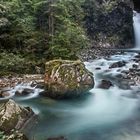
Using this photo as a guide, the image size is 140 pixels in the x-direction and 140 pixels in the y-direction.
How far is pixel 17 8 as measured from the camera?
1745 centimetres

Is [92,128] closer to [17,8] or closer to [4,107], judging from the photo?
[4,107]

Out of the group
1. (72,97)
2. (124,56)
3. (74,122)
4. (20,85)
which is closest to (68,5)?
(124,56)

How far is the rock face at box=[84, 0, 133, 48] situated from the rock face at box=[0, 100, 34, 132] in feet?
64.1

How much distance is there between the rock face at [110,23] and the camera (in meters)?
29.4

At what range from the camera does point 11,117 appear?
368 inches

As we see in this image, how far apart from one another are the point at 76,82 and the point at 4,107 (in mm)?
4190

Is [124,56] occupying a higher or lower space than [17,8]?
lower

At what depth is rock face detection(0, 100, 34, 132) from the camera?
9.09 m

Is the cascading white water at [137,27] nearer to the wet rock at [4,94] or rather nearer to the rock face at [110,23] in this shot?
the rock face at [110,23]

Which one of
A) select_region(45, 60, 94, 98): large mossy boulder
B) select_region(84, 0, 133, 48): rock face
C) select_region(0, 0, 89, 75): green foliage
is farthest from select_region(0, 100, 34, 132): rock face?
select_region(84, 0, 133, 48): rock face

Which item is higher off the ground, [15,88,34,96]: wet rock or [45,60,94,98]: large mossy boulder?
[45,60,94,98]: large mossy boulder

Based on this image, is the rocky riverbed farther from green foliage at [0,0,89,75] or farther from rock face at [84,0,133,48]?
rock face at [84,0,133,48]

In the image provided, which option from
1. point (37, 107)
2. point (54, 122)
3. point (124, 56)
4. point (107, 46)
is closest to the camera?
point (54, 122)

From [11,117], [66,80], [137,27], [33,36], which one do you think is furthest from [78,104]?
[137,27]
